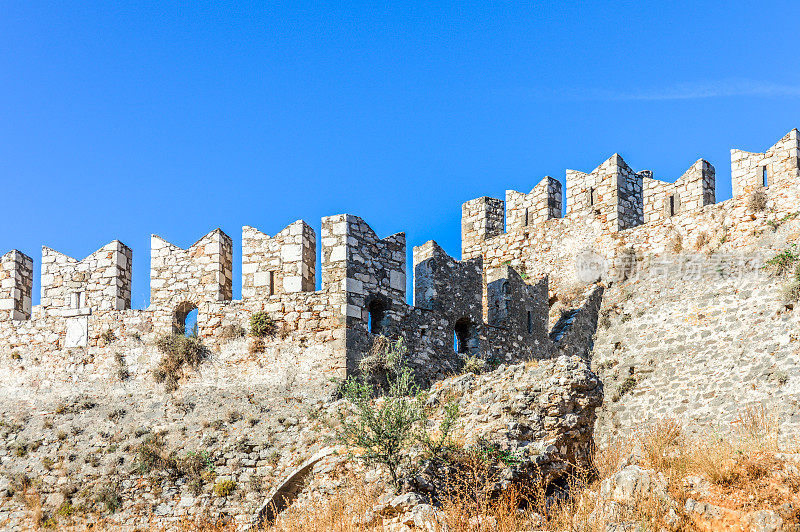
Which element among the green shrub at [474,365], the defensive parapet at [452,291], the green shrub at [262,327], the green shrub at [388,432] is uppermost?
the defensive parapet at [452,291]

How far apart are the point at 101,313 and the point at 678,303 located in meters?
13.3

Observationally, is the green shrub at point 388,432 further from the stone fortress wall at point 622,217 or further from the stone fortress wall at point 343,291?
the stone fortress wall at point 622,217

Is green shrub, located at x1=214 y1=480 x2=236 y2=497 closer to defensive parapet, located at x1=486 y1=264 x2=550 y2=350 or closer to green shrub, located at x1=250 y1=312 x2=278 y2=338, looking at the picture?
green shrub, located at x1=250 y1=312 x2=278 y2=338

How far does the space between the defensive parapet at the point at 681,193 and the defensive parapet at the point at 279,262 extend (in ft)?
35.9

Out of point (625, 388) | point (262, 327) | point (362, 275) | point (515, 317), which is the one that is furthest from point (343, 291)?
point (625, 388)

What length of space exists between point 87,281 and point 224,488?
6.67 meters

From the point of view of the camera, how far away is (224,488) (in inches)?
645

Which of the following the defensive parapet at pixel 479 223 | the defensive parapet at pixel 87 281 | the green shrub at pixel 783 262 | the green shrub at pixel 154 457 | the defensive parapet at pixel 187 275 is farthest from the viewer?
the defensive parapet at pixel 479 223

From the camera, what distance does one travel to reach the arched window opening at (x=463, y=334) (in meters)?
21.2

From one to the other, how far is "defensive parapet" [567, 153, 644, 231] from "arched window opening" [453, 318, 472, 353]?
7.08m

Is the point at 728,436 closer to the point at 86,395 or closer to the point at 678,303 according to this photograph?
the point at 678,303

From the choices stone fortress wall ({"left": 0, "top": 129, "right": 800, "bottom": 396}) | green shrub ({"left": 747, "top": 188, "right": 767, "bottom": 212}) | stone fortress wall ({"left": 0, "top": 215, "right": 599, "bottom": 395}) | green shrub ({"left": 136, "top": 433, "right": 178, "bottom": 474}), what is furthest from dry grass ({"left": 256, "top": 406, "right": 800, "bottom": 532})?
green shrub ({"left": 747, "top": 188, "right": 767, "bottom": 212})

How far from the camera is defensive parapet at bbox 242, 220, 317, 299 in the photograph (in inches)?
751

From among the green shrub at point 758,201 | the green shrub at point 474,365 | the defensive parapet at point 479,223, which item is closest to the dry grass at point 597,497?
the green shrub at point 474,365
